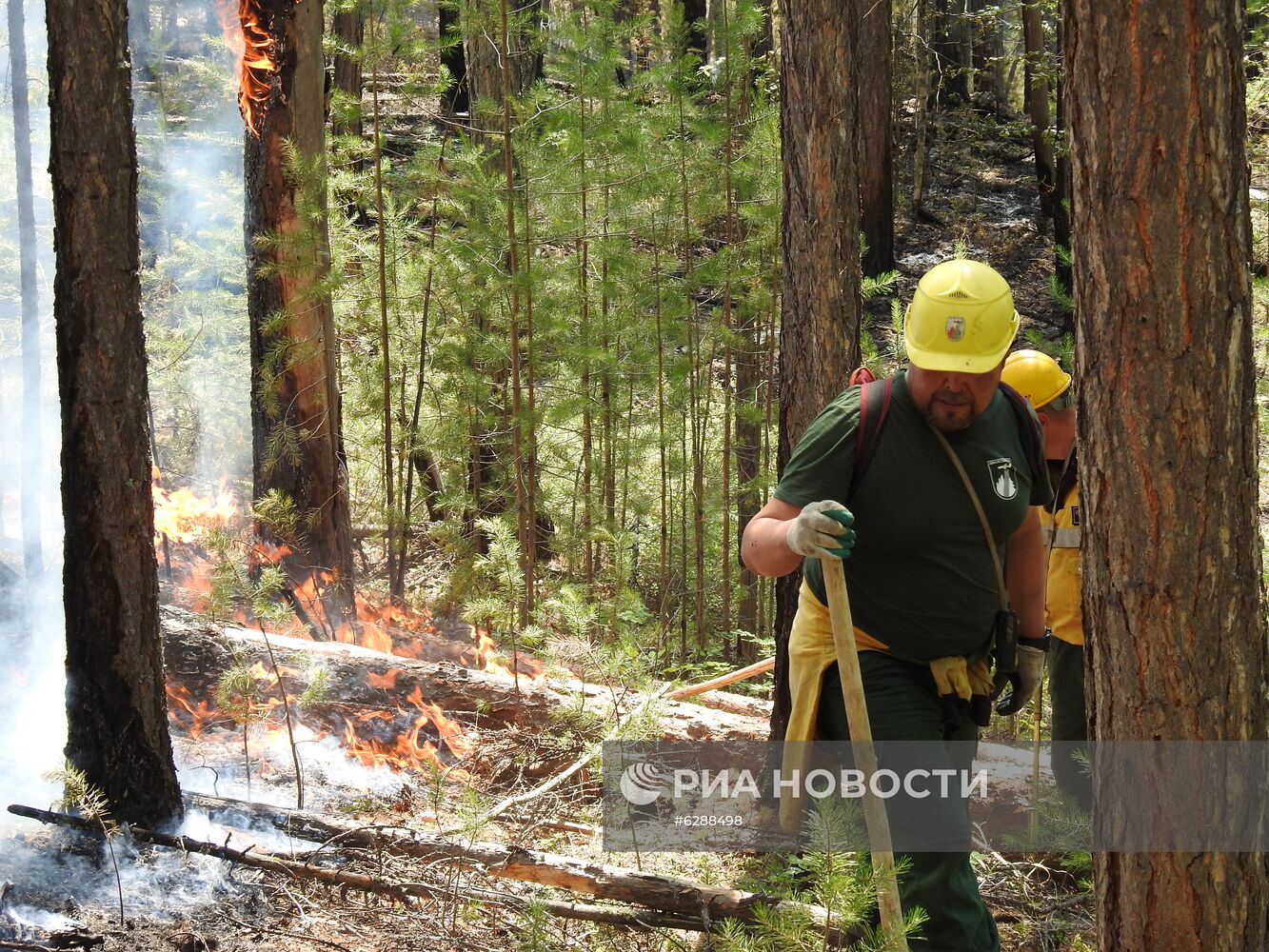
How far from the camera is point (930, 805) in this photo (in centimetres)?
325

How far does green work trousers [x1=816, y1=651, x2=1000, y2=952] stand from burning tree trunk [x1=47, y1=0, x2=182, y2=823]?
2.78 meters

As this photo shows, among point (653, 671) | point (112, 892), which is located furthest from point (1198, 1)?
point (653, 671)

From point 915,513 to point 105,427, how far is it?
3.12 metres

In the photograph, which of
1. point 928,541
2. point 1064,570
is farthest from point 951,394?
point 1064,570

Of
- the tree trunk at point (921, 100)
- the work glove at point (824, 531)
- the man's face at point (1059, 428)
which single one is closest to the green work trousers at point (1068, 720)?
the man's face at point (1059, 428)

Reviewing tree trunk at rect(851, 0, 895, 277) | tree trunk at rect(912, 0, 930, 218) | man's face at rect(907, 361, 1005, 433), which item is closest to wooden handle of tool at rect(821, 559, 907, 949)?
man's face at rect(907, 361, 1005, 433)

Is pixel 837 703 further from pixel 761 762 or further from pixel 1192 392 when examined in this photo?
pixel 761 762

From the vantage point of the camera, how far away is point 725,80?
30.8 feet

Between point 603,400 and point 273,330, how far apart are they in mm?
2895

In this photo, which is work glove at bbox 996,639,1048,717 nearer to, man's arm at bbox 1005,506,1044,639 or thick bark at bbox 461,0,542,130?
man's arm at bbox 1005,506,1044,639

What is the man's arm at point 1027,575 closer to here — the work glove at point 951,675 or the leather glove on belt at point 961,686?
the leather glove on belt at point 961,686

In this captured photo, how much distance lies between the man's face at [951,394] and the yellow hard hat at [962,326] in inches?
1.5

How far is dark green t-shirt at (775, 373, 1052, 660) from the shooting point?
10.8ft

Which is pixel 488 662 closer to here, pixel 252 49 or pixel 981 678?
pixel 981 678
